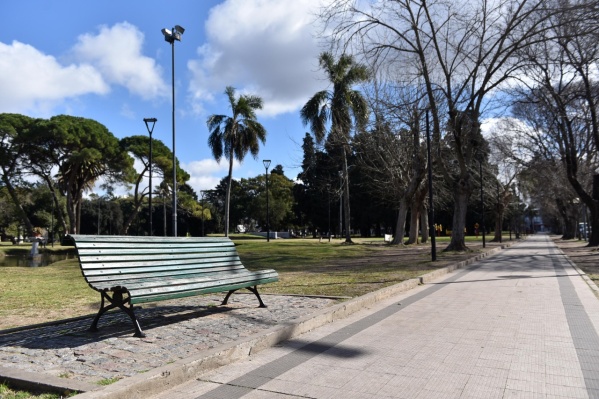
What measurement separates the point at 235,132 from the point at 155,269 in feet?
107

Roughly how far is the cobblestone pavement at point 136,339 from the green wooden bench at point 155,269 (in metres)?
0.29

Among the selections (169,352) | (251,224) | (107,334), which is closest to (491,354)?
(169,352)

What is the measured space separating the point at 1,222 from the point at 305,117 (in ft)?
153

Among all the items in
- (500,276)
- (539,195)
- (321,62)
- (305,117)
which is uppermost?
(321,62)

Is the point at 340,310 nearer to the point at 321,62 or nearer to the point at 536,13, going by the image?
the point at 536,13

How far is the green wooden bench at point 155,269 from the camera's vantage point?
5.35 meters

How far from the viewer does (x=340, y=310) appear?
7352mm

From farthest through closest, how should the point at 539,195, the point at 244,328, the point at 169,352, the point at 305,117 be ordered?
1. the point at 539,195
2. the point at 305,117
3. the point at 244,328
4. the point at 169,352

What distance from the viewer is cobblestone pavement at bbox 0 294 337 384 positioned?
4.41 m

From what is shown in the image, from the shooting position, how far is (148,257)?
6.33 meters

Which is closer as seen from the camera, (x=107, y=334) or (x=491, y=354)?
(x=491, y=354)

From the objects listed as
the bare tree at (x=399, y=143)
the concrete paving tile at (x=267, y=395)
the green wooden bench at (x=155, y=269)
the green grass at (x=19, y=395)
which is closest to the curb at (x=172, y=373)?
the green grass at (x=19, y=395)

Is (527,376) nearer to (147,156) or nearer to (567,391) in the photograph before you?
(567,391)

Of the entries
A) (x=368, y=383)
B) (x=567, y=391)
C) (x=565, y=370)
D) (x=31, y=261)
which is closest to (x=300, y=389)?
(x=368, y=383)
